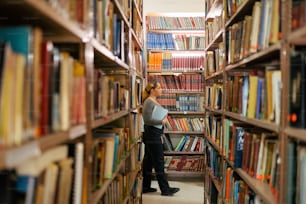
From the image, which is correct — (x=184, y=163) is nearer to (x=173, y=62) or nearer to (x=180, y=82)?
(x=180, y=82)

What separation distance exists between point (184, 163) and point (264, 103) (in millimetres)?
3508

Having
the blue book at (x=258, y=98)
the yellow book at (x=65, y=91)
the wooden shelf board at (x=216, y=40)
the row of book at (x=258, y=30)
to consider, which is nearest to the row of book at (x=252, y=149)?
the blue book at (x=258, y=98)

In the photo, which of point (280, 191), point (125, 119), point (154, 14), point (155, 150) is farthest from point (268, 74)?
point (154, 14)

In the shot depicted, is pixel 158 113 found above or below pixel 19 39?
below

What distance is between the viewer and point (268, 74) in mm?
1646

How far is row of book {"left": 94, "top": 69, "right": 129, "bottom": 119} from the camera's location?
160cm

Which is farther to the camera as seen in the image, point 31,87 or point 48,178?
point 48,178

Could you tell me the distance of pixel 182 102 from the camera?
514 cm

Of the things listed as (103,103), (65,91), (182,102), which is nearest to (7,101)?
(65,91)

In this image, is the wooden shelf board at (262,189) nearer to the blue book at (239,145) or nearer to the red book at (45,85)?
the blue book at (239,145)

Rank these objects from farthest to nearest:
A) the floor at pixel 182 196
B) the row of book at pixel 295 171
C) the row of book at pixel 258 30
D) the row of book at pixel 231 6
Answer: the floor at pixel 182 196
the row of book at pixel 231 6
the row of book at pixel 258 30
the row of book at pixel 295 171

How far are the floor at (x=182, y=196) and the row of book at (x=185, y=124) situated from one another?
0.81 m

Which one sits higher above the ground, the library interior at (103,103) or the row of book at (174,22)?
the row of book at (174,22)

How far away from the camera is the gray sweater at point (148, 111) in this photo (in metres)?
4.15
